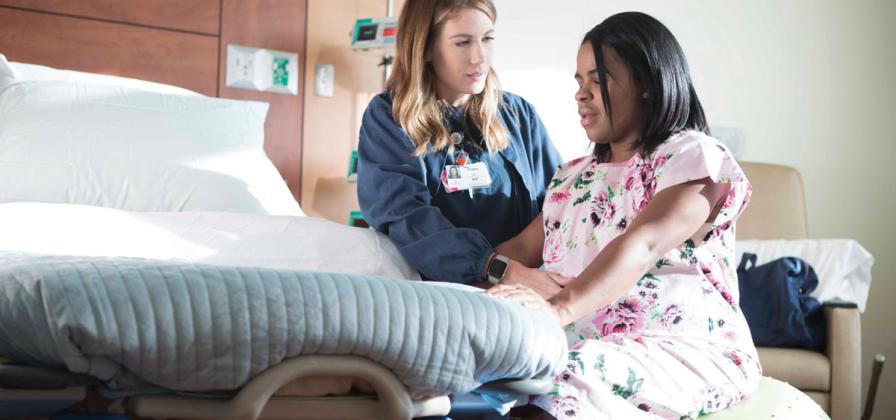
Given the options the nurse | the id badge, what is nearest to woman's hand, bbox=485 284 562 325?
the nurse

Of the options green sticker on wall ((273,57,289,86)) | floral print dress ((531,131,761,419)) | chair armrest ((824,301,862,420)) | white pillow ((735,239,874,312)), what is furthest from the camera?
white pillow ((735,239,874,312))

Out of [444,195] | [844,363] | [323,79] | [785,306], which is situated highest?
[323,79]

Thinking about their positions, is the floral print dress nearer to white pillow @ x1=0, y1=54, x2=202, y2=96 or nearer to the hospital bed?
the hospital bed

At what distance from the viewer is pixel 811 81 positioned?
14.7 feet

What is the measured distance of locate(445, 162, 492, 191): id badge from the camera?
221cm

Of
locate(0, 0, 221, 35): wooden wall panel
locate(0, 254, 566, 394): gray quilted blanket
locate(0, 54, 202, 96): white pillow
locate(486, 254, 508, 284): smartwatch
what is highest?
locate(0, 0, 221, 35): wooden wall panel

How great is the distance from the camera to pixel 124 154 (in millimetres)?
2494

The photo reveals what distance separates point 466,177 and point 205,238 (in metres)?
0.60

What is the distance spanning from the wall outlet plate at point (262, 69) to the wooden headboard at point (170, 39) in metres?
0.02

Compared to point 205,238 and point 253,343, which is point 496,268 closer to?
point 205,238

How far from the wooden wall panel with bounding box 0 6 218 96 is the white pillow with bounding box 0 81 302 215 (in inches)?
19.0

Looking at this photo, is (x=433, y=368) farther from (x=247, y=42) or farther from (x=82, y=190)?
(x=247, y=42)

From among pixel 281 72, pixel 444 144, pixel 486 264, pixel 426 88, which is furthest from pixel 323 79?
pixel 486 264

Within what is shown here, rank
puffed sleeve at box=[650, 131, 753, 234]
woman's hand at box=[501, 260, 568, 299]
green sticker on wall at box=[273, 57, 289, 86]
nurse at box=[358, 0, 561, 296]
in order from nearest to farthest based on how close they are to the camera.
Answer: puffed sleeve at box=[650, 131, 753, 234] → woman's hand at box=[501, 260, 568, 299] → nurse at box=[358, 0, 561, 296] → green sticker on wall at box=[273, 57, 289, 86]
